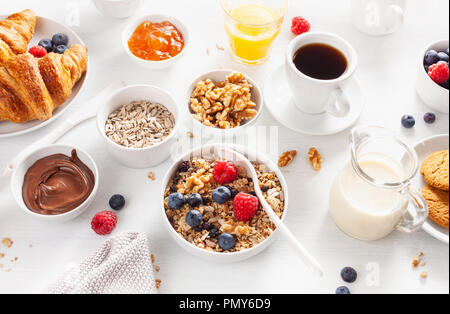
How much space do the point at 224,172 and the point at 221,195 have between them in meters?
0.06

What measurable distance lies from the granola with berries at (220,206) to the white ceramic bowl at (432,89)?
1.38 ft

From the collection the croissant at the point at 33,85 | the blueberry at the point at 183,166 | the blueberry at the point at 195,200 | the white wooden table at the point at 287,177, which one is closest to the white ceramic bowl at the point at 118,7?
the white wooden table at the point at 287,177

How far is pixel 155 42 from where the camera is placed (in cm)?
136

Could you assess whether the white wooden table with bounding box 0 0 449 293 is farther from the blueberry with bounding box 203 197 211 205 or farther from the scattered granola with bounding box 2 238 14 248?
the blueberry with bounding box 203 197 211 205

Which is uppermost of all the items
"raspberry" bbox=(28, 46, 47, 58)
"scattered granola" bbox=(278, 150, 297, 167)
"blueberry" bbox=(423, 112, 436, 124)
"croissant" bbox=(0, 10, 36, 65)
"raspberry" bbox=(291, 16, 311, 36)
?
"croissant" bbox=(0, 10, 36, 65)

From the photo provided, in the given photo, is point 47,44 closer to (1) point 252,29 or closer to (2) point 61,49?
(2) point 61,49

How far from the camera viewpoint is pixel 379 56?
4.47 ft

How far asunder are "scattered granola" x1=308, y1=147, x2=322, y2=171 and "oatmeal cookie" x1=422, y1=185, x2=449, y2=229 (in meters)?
0.28

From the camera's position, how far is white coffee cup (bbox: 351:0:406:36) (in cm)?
132

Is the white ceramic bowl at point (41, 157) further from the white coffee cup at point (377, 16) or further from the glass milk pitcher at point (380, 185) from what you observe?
the white coffee cup at point (377, 16)

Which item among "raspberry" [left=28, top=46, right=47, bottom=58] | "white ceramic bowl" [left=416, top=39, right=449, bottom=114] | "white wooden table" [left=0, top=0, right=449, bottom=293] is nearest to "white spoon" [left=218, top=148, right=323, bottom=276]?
"white wooden table" [left=0, top=0, right=449, bottom=293]

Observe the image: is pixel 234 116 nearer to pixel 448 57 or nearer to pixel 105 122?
pixel 105 122

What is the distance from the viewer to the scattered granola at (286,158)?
3.97ft

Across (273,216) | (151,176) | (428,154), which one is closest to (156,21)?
(151,176)
